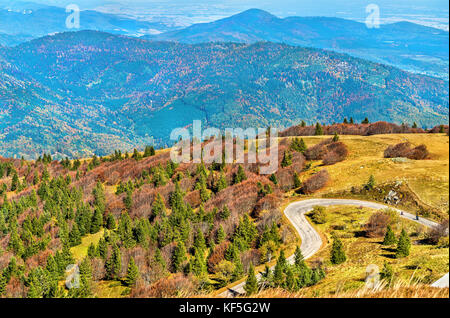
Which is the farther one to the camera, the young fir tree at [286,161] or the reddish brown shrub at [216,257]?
the young fir tree at [286,161]

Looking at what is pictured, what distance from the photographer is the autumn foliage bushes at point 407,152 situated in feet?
227

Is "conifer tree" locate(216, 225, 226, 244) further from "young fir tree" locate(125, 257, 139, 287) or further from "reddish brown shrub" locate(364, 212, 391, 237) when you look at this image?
"reddish brown shrub" locate(364, 212, 391, 237)

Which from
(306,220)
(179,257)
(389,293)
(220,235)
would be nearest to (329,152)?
(306,220)

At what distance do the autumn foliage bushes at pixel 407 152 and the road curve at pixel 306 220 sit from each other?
14874mm

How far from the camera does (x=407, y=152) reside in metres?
76.6

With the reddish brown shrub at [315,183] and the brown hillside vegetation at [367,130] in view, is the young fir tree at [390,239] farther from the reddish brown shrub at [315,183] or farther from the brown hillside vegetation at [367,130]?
the brown hillside vegetation at [367,130]

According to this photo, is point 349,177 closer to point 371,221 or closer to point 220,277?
point 371,221

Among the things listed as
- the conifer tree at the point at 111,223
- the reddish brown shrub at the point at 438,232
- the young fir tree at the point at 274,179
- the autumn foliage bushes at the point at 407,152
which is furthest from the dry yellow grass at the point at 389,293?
the conifer tree at the point at 111,223

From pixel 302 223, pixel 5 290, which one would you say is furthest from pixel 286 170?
pixel 5 290

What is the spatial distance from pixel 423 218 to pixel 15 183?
11690cm

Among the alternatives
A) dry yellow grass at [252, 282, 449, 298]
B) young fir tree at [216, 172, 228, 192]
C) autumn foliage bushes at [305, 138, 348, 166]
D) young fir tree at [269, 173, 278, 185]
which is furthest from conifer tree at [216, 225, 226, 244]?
dry yellow grass at [252, 282, 449, 298]

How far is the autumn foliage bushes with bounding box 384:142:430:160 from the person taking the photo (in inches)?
2721

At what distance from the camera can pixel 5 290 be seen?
52.7 m

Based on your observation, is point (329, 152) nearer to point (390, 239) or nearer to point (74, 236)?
point (390, 239)
